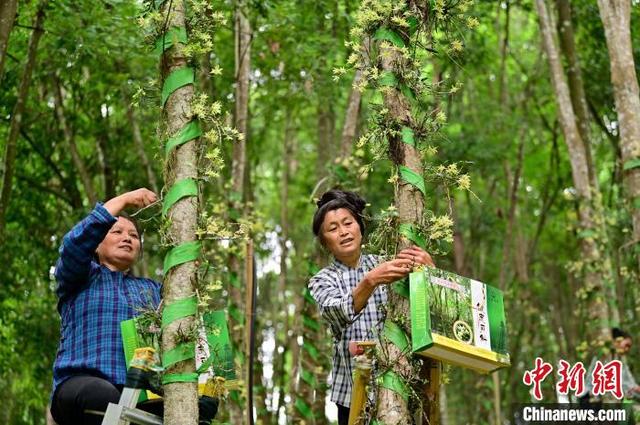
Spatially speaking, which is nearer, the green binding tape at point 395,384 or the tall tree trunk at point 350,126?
the green binding tape at point 395,384

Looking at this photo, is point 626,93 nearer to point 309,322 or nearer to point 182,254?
point 309,322

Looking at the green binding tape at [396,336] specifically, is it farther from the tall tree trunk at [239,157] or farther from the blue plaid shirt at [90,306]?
the tall tree trunk at [239,157]

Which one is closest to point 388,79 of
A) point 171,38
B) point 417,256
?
point 417,256

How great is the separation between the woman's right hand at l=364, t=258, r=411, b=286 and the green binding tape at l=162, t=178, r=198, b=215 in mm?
764

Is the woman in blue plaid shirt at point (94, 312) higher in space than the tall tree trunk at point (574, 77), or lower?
lower

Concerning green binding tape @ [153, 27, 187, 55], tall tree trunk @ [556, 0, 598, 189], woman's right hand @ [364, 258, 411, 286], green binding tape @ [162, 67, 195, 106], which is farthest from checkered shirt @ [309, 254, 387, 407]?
tall tree trunk @ [556, 0, 598, 189]

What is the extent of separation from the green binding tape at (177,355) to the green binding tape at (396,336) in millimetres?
797

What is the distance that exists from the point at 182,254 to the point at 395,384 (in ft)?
3.15

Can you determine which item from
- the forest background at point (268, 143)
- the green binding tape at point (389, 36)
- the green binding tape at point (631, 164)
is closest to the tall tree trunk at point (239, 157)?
the forest background at point (268, 143)

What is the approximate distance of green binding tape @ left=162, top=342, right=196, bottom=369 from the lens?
10.9 feet

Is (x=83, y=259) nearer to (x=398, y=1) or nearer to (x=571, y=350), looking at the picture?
(x=398, y=1)

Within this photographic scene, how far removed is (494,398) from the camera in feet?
40.0

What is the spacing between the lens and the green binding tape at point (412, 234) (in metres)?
3.71

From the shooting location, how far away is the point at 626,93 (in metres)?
6.92
